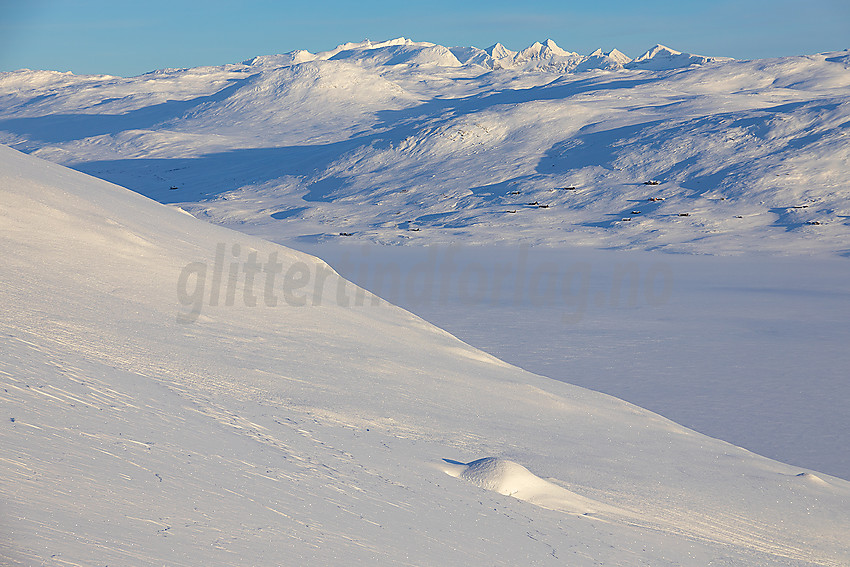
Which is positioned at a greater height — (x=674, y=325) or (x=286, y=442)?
(x=674, y=325)

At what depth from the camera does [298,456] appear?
5.89 meters

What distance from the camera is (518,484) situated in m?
6.64

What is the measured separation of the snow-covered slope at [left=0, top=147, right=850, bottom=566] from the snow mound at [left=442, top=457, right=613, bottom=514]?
3 centimetres

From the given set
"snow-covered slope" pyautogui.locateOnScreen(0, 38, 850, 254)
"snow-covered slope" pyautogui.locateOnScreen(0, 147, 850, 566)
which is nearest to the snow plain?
"snow-covered slope" pyautogui.locateOnScreen(0, 147, 850, 566)

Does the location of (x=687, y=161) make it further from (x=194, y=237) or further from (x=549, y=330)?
(x=194, y=237)

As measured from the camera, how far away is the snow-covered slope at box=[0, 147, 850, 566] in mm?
4250

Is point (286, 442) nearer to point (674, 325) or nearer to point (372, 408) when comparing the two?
point (372, 408)

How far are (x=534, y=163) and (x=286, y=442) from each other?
5062cm

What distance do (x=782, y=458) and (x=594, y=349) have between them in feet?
22.6

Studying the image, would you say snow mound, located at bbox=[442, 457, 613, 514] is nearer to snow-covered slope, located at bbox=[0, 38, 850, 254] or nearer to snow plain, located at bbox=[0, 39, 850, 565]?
snow plain, located at bbox=[0, 39, 850, 565]

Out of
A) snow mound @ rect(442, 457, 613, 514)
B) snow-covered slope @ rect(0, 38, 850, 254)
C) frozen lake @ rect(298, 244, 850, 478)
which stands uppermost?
snow-covered slope @ rect(0, 38, 850, 254)

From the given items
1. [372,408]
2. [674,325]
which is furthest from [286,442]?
[674,325]

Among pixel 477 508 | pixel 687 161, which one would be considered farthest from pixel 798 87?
pixel 477 508

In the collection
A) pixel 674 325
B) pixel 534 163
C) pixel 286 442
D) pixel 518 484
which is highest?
pixel 534 163
